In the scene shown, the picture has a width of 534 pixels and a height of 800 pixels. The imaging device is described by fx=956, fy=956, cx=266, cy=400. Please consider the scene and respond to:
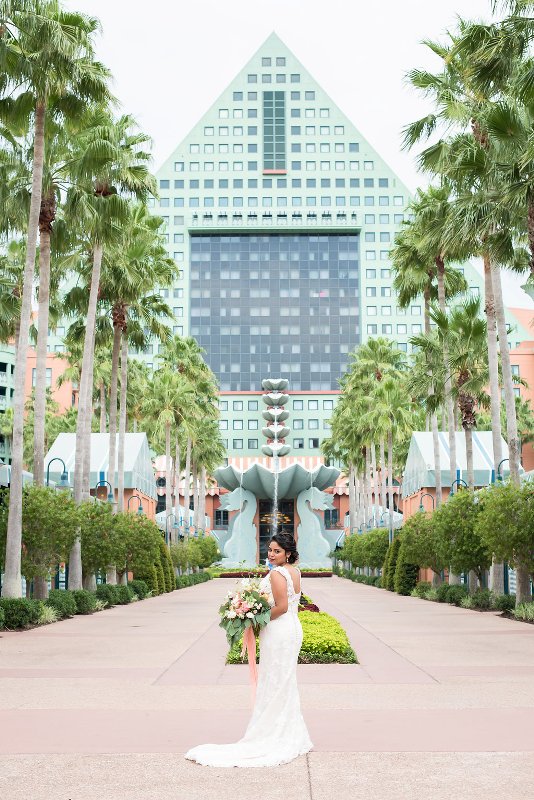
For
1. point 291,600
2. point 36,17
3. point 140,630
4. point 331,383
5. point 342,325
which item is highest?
point 342,325

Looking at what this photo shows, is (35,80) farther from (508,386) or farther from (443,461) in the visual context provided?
(443,461)

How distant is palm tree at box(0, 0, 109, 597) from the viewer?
20750mm

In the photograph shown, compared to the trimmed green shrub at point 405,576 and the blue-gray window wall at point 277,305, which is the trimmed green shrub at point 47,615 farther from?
the blue-gray window wall at point 277,305

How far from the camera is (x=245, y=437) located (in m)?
138

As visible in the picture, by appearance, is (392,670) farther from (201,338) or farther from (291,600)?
(201,338)

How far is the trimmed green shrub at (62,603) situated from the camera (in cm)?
2425

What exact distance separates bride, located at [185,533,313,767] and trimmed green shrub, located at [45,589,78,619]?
1730cm

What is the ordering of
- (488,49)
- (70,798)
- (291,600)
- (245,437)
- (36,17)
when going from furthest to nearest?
(245,437)
(36,17)
(488,49)
(291,600)
(70,798)

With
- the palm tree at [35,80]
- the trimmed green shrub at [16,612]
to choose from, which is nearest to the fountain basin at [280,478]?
the palm tree at [35,80]

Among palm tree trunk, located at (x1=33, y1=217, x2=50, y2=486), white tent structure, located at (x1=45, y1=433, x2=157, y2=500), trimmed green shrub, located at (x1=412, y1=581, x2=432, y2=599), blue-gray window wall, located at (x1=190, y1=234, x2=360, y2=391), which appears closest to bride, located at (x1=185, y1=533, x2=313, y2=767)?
palm tree trunk, located at (x1=33, y1=217, x2=50, y2=486)

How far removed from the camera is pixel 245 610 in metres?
7.84

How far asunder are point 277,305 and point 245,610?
443 ft

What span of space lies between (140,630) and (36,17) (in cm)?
1372

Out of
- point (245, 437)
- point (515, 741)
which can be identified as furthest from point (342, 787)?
point (245, 437)
